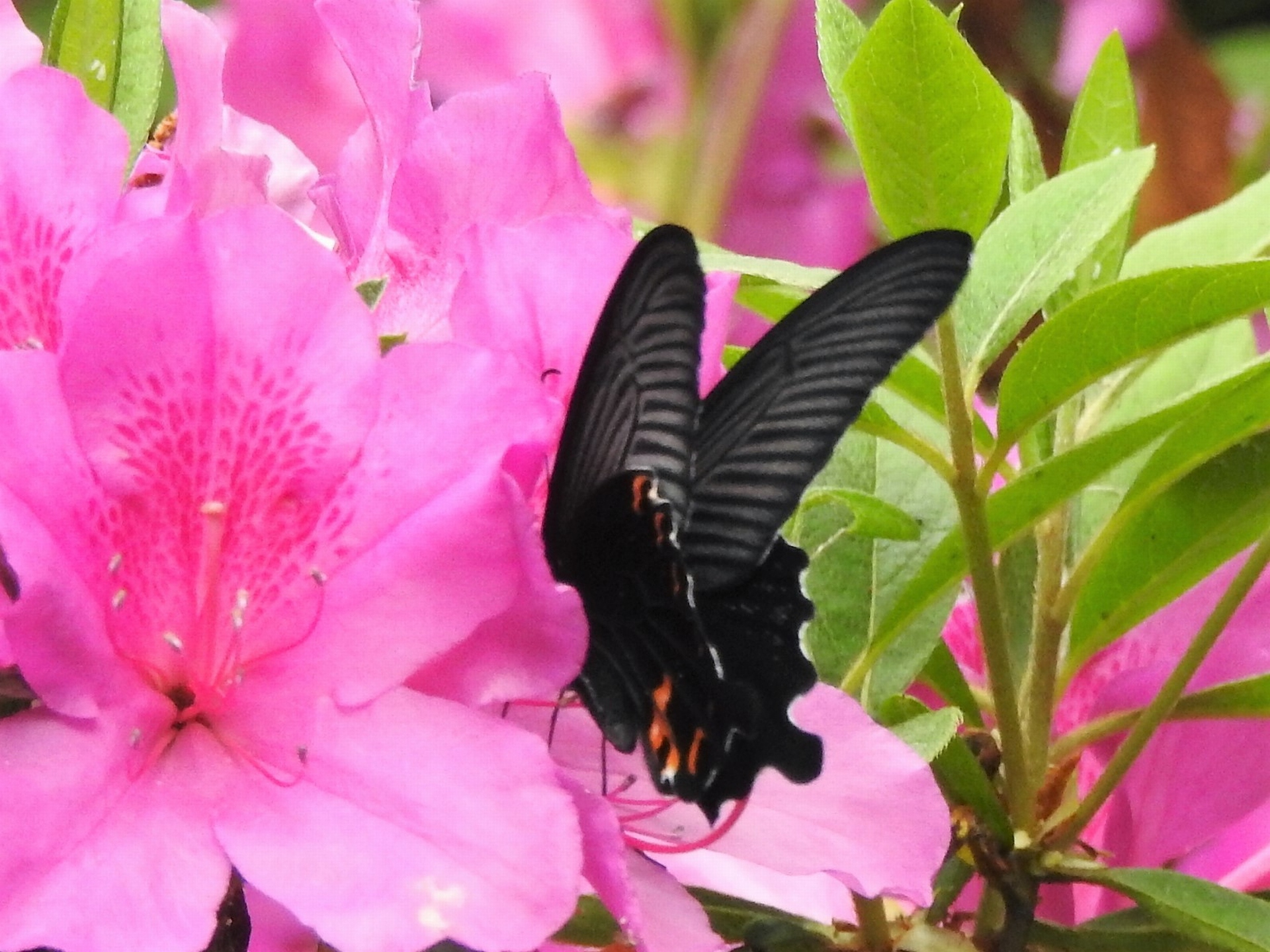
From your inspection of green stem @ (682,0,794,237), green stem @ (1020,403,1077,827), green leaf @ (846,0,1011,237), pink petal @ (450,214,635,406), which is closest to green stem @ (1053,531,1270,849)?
green stem @ (1020,403,1077,827)

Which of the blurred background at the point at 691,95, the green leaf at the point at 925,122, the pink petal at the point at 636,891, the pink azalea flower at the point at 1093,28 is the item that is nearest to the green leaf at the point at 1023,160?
the green leaf at the point at 925,122

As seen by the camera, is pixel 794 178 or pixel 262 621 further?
pixel 794 178

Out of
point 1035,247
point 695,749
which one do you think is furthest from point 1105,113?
point 695,749

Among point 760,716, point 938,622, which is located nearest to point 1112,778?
point 938,622

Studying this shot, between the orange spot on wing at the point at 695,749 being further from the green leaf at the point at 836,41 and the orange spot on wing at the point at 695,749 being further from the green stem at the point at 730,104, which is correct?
the green stem at the point at 730,104

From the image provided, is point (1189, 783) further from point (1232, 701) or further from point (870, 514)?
point (870, 514)
